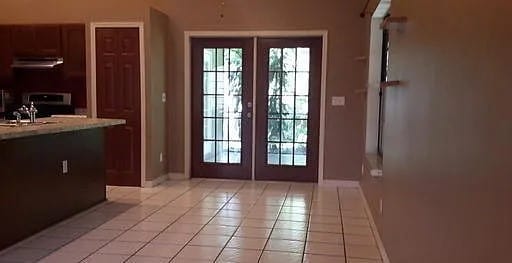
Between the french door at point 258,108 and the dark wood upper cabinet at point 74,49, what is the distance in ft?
4.98

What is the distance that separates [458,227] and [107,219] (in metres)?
3.49

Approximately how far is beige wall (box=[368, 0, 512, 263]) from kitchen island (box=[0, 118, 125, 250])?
9.08 feet

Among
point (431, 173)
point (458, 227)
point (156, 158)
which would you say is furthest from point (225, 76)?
point (458, 227)

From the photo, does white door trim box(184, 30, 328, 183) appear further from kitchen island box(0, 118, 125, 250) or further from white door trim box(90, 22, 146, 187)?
kitchen island box(0, 118, 125, 250)

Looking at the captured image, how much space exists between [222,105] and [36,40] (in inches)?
108

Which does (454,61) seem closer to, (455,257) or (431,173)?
(431,173)

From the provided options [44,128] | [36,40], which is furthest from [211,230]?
[36,40]

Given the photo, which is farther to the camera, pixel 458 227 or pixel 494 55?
pixel 458 227

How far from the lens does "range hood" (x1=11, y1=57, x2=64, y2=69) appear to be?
6270 millimetres

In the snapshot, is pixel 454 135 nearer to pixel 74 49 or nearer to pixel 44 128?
pixel 44 128

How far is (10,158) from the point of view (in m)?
3.50

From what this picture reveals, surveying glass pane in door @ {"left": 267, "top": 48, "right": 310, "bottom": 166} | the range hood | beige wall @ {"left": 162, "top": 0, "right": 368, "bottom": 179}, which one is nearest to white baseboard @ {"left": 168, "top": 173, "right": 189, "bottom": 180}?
beige wall @ {"left": 162, "top": 0, "right": 368, "bottom": 179}

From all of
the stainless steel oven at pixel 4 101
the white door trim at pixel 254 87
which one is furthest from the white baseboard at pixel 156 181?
the stainless steel oven at pixel 4 101

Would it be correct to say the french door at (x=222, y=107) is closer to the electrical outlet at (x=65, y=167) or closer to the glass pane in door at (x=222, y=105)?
the glass pane in door at (x=222, y=105)
